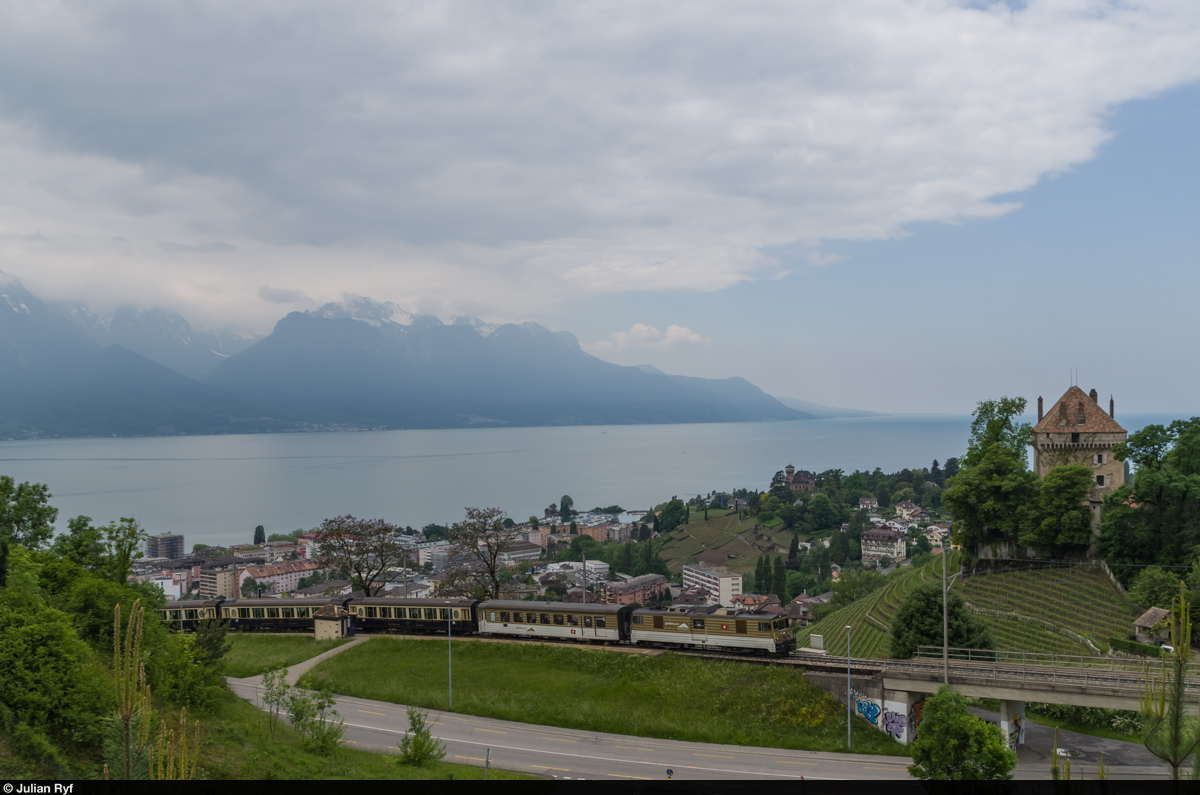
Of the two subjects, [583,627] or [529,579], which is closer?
[583,627]

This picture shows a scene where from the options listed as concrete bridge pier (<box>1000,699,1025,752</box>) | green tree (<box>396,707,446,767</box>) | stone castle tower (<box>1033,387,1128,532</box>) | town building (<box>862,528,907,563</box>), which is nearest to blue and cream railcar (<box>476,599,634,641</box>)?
green tree (<box>396,707,446,767</box>)

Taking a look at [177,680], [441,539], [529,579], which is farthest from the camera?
[441,539]

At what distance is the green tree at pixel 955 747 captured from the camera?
18.9 m

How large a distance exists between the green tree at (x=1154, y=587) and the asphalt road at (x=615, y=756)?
16.3 meters

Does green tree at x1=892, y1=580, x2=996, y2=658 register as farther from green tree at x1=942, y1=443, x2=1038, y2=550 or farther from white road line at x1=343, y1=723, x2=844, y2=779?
green tree at x1=942, y1=443, x2=1038, y2=550

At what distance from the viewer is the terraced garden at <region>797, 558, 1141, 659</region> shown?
123 feet

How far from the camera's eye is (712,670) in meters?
31.4

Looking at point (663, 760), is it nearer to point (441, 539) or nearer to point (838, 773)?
point (838, 773)

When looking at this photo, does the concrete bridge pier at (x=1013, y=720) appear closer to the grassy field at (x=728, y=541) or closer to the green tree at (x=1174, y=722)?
the green tree at (x=1174, y=722)

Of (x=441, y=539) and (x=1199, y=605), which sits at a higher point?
(x=1199, y=605)

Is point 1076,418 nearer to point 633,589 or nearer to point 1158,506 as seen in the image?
point 1158,506

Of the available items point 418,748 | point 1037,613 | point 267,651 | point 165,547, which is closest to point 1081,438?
point 1037,613
